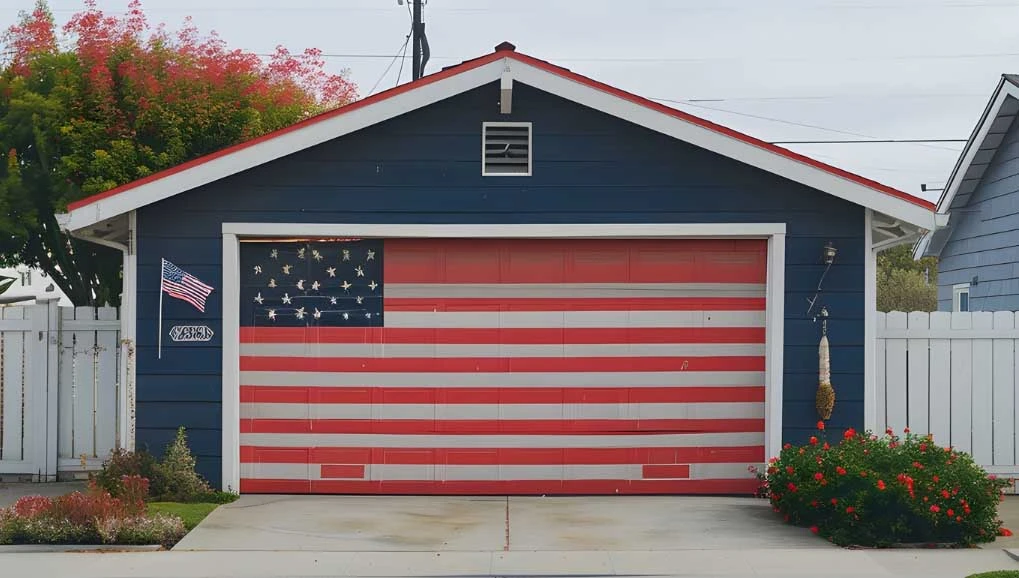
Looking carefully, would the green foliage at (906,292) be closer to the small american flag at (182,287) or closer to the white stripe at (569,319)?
the white stripe at (569,319)

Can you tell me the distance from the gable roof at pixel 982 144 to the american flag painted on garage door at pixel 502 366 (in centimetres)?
473

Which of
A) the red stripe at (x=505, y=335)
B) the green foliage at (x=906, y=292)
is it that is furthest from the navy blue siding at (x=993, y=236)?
the green foliage at (x=906, y=292)

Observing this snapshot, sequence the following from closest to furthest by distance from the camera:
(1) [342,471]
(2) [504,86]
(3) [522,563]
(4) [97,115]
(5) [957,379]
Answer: (3) [522,563]
(2) [504,86]
(1) [342,471]
(5) [957,379]
(4) [97,115]

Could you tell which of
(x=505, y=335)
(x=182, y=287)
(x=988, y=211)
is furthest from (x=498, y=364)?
(x=988, y=211)

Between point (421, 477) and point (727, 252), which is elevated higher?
point (727, 252)

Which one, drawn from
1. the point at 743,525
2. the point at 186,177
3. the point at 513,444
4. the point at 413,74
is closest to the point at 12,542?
the point at 186,177

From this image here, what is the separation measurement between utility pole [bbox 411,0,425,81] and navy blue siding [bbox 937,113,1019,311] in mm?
11323

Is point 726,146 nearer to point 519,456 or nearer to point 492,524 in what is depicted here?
point 519,456

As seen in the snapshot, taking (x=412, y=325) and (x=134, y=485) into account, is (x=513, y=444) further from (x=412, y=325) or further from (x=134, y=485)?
(x=134, y=485)

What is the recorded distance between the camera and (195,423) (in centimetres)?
1216

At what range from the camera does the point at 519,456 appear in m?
12.4

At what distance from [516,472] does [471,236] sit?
98.4 inches

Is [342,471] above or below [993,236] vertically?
below

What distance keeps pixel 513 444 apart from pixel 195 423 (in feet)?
10.7
